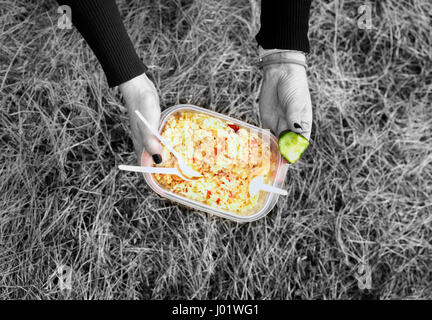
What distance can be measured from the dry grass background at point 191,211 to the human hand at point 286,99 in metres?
0.19

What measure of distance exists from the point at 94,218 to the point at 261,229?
0.69 meters

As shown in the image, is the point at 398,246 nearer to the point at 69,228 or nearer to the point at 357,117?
the point at 357,117

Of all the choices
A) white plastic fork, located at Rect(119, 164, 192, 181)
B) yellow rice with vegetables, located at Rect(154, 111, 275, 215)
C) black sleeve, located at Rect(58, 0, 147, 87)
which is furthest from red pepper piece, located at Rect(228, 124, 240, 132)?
black sleeve, located at Rect(58, 0, 147, 87)

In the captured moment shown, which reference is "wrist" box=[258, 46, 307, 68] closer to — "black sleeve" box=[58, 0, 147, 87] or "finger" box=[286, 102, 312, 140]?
"finger" box=[286, 102, 312, 140]

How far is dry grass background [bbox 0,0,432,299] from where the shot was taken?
1537 millimetres

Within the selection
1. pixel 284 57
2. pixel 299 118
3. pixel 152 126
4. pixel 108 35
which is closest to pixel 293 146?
pixel 299 118

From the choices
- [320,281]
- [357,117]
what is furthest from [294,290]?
[357,117]

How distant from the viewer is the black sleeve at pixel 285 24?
4.17 feet

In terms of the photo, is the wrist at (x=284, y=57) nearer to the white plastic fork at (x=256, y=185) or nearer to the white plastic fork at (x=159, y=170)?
the white plastic fork at (x=256, y=185)

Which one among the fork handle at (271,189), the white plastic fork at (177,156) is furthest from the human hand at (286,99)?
the white plastic fork at (177,156)

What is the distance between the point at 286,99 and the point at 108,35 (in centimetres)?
63

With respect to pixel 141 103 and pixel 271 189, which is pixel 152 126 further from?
pixel 271 189

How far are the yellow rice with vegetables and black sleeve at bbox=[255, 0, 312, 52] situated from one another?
1.11 ft

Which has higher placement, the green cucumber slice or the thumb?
the thumb
